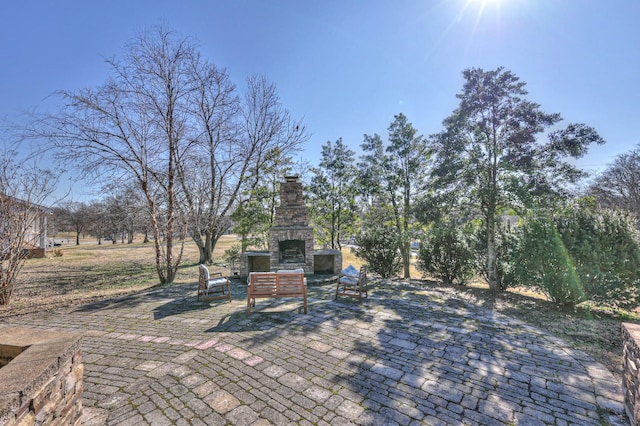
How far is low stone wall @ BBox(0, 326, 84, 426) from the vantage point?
1588 mm

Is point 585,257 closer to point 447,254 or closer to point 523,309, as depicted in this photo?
point 523,309

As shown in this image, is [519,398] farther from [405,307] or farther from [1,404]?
[1,404]

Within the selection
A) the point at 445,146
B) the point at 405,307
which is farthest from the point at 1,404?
the point at 445,146

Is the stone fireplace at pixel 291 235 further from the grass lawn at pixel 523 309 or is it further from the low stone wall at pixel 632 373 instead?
the low stone wall at pixel 632 373

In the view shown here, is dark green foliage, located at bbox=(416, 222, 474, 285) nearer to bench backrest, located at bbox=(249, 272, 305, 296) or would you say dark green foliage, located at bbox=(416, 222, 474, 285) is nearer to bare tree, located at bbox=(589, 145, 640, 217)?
bench backrest, located at bbox=(249, 272, 305, 296)

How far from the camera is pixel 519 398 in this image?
2801 millimetres

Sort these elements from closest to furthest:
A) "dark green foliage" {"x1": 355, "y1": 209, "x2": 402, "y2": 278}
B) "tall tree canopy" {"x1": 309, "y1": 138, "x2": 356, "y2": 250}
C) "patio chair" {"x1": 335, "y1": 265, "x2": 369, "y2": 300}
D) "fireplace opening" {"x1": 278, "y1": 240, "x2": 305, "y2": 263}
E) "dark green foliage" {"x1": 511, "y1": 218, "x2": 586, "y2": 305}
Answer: "dark green foliage" {"x1": 511, "y1": 218, "x2": 586, "y2": 305} < "patio chair" {"x1": 335, "y1": 265, "x2": 369, "y2": 300} < "fireplace opening" {"x1": 278, "y1": 240, "x2": 305, "y2": 263} < "dark green foliage" {"x1": 355, "y1": 209, "x2": 402, "y2": 278} < "tall tree canopy" {"x1": 309, "y1": 138, "x2": 356, "y2": 250}

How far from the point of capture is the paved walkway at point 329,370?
2518 mm

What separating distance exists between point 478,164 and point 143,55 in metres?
11.1

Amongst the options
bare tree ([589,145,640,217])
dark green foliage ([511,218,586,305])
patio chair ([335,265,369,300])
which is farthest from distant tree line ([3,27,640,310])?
bare tree ([589,145,640,217])

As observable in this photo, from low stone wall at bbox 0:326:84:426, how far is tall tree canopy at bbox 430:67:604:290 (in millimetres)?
8990

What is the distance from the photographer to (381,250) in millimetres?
11008

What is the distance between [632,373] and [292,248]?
8309 millimetres

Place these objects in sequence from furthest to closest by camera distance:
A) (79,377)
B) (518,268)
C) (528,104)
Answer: (528,104) → (518,268) → (79,377)
